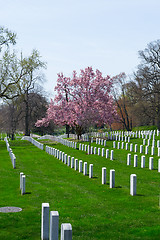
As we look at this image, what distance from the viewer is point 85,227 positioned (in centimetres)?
881

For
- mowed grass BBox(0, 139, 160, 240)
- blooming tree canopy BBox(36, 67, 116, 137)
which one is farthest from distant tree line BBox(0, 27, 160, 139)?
mowed grass BBox(0, 139, 160, 240)

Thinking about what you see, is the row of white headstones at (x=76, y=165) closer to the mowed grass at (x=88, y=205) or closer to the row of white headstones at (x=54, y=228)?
the mowed grass at (x=88, y=205)

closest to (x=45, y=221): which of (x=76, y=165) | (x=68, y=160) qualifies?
(x=76, y=165)

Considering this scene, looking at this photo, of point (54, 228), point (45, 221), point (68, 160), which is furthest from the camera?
point (68, 160)

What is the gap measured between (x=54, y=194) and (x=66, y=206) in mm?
2239

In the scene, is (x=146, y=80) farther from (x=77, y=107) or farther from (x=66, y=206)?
(x=66, y=206)

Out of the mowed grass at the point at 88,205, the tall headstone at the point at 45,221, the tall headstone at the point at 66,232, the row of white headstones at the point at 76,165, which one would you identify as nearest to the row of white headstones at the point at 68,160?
the row of white headstones at the point at 76,165

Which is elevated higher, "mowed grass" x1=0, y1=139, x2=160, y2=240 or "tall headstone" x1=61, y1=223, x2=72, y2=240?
"tall headstone" x1=61, y1=223, x2=72, y2=240

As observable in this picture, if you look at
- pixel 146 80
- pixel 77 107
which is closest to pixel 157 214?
pixel 77 107

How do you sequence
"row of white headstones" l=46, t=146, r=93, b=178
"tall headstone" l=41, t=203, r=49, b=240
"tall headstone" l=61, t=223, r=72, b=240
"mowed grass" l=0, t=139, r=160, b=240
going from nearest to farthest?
"tall headstone" l=61, t=223, r=72, b=240
"tall headstone" l=41, t=203, r=49, b=240
"mowed grass" l=0, t=139, r=160, b=240
"row of white headstones" l=46, t=146, r=93, b=178

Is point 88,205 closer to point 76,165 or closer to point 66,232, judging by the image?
point 66,232

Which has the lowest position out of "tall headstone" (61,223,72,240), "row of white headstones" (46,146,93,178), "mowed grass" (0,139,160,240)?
"mowed grass" (0,139,160,240)

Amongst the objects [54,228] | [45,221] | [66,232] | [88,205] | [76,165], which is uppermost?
[66,232]

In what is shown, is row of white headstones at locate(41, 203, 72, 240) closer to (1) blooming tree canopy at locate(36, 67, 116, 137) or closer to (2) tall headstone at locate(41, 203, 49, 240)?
(2) tall headstone at locate(41, 203, 49, 240)
